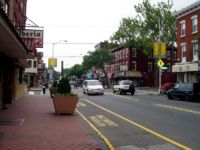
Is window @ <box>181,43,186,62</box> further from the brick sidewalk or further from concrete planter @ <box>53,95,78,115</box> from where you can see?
the brick sidewalk

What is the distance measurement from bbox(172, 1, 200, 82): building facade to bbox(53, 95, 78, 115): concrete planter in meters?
27.5

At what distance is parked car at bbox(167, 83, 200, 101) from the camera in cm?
3303

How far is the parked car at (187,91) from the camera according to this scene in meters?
33.0

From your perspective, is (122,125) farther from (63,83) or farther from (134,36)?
(134,36)

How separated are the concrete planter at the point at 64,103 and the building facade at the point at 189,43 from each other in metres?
27.5

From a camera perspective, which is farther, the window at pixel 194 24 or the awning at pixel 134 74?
the awning at pixel 134 74

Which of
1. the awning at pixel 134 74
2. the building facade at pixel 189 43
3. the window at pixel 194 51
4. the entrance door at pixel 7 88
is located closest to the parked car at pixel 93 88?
the building facade at pixel 189 43

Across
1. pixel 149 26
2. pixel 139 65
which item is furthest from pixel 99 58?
pixel 149 26

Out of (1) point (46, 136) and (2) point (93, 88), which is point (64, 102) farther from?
(2) point (93, 88)

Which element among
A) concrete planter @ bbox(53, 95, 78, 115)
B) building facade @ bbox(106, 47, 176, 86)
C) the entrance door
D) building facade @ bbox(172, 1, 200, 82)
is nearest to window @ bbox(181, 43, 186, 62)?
building facade @ bbox(172, 1, 200, 82)

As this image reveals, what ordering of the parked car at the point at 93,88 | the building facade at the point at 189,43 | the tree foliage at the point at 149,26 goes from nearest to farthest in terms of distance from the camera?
the parked car at the point at 93,88 → the building facade at the point at 189,43 → the tree foliage at the point at 149,26

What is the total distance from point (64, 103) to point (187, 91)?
1876 cm

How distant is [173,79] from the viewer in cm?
6588

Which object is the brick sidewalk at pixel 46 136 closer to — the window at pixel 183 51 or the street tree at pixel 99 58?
the window at pixel 183 51
